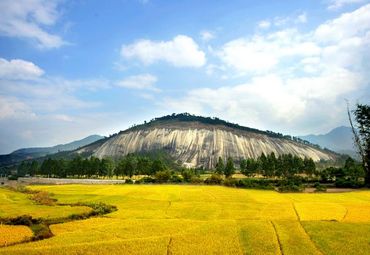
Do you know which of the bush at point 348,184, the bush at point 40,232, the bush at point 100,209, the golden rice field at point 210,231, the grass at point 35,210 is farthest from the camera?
the bush at point 348,184

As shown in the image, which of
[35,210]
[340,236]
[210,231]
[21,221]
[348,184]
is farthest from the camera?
[348,184]

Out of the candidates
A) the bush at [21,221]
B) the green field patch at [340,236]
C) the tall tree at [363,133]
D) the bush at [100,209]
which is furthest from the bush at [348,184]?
the bush at [21,221]

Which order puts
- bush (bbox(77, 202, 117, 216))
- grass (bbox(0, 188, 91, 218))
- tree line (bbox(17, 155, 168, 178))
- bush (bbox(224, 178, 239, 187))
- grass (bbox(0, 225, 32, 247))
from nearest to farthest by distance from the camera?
1. grass (bbox(0, 225, 32, 247))
2. grass (bbox(0, 188, 91, 218))
3. bush (bbox(77, 202, 117, 216))
4. bush (bbox(224, 178, 239, 187))
5. tree line (bbox(17, 155, 168, 178))

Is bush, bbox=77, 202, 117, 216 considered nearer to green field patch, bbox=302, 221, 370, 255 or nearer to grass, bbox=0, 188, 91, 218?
grass, bbox=0, 188, 91, 218

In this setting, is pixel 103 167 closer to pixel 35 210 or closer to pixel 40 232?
pixel 35 210

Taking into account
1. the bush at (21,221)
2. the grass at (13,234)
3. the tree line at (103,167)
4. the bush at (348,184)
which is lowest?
the grass at (13,234)

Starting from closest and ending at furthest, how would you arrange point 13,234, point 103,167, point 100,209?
point 13,234
point 100,209
point 103,167

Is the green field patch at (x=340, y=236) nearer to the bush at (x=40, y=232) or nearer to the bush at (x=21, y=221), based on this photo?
the bush at (x=40, y=232)

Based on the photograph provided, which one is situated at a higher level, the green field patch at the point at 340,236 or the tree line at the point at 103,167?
the tree line at the point at 103,167

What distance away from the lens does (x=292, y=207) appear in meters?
55.9

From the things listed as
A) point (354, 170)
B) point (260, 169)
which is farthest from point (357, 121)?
point (260, 169)

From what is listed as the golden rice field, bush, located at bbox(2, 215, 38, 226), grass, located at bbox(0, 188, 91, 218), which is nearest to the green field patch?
the golden rice field

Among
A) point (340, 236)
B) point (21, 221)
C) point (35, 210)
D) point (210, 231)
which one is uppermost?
point (35, 210)

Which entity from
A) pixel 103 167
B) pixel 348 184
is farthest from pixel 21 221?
pixel 103 167
